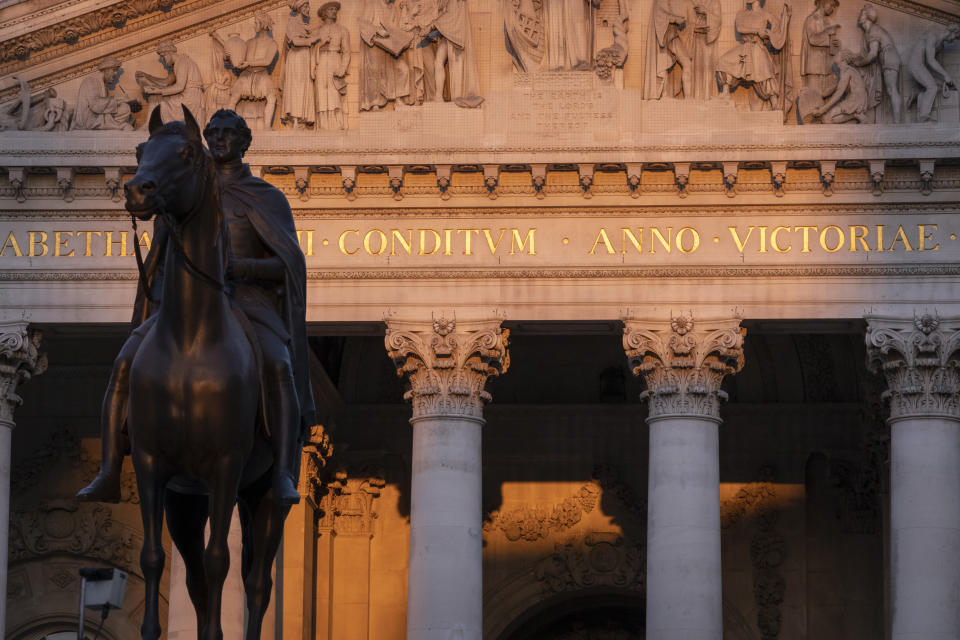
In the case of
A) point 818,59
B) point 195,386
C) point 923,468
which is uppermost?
point 818,59

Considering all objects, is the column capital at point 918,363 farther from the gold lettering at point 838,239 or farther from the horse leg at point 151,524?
the horse leg at point 151,524

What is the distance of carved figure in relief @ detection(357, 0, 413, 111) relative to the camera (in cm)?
3625

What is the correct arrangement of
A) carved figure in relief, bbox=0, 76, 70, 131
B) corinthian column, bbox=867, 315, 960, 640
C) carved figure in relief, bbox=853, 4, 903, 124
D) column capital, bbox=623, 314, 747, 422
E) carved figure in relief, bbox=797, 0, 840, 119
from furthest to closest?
carved figure in relief, bbox=0, 76, 70, 131 < carved figure in relief, bbox=797, 0, 840, 119 < carved figure in relief, bbox=853, 4, 903, 124 < column capital, bbox=623, 314, 747, 422 < corinthian column, bbox=867, 315, 960, 640

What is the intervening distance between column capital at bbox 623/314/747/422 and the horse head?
2246cm

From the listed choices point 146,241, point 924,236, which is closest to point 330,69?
point 146,241

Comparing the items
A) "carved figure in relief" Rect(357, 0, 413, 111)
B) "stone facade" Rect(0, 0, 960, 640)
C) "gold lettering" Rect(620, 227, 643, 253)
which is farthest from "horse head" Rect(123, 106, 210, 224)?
"carved figure in relief" Rect(357, 0, 413, 111)

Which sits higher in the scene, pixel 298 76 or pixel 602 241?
pixel 298 76

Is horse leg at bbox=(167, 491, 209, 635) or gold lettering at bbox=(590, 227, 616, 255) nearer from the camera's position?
horse leg at bbox=(167, 491, 209, 635)

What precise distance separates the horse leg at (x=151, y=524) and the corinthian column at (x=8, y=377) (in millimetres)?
23036

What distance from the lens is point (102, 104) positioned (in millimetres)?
36406

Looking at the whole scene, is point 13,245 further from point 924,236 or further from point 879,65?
point 924,236

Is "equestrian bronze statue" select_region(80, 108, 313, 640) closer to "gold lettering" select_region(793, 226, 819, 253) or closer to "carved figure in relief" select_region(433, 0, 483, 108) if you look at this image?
"carved figure in relief" select_region(433, 0, 483, 108)

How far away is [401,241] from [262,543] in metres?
22.3

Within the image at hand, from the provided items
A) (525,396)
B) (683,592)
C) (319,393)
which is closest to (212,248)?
(683,592)
